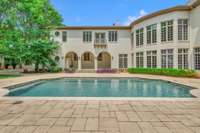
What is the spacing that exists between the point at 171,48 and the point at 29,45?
17357 millimetres

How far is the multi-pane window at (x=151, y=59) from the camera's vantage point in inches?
1019

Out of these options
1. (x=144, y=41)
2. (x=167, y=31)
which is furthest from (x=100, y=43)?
(x=167, y=31)

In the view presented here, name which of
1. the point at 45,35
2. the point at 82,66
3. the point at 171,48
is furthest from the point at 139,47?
the point at 45,35

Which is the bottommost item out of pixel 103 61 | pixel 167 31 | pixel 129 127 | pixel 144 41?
pixel 129 127

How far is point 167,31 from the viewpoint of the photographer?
78.8ft

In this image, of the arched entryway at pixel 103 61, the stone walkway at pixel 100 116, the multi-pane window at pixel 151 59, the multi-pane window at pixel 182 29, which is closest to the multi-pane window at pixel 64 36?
the arched entryway at pixel 103 61

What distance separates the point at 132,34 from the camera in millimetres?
30812

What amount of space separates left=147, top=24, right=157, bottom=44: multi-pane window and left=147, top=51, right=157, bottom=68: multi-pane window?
132cm

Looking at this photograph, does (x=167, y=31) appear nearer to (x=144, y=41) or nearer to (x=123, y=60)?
(x=144, y=41)

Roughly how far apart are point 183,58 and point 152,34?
4.91 m

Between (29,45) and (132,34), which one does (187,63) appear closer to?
(132,34)

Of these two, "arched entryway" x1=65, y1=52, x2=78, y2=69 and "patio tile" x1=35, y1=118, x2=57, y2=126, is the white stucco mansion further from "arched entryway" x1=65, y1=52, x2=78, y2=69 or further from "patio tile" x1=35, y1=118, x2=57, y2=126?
"patio tile" x1=35, y1=118, x2=57, y2=126

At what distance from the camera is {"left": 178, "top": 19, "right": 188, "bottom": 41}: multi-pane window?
2292cm

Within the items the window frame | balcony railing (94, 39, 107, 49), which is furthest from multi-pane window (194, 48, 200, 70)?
balcony railing (94, 39, 107, 49)
